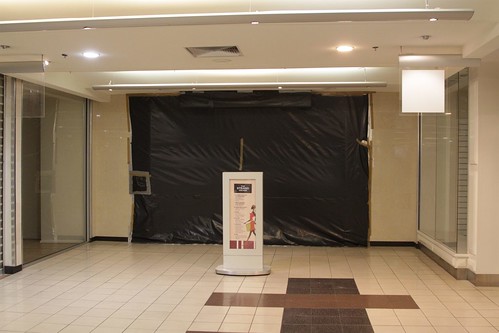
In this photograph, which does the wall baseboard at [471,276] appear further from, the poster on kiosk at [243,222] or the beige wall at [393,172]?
the poster on kiosk at [243,222]

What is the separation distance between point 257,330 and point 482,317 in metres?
2.36

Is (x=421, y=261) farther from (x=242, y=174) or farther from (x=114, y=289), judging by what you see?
(x=114, y=289)

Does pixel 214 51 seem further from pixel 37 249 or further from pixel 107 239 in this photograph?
pixel 107 239

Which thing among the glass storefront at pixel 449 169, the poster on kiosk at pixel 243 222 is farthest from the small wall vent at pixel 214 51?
the glass storefront at pixel 449 169

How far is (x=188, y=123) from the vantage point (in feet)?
34.7

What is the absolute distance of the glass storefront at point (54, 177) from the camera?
28.8ft

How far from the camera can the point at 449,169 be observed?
26.0 feet

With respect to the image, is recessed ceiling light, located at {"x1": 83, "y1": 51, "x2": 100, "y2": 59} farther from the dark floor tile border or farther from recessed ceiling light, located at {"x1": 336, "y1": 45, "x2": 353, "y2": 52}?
the dark floor tile border

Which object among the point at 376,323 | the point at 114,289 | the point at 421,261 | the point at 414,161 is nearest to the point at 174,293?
the point at 114,289

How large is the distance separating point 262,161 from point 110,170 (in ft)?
9.88

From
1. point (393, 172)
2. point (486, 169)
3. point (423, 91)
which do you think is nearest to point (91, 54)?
point (423, 91)

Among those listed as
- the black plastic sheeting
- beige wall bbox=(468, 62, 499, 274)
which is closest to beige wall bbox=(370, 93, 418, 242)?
the black plastic sheeting

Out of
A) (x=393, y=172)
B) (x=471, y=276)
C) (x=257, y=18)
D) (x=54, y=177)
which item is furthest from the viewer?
(x=393, y=172)

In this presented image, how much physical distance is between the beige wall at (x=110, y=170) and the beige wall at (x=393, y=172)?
474 cm
